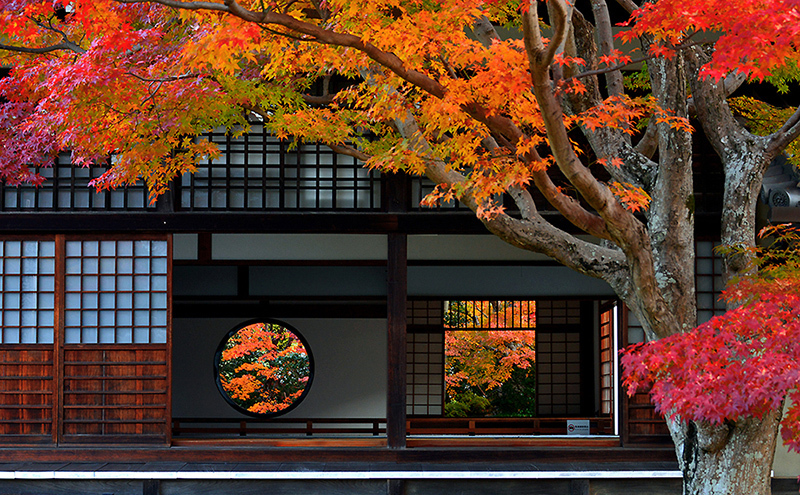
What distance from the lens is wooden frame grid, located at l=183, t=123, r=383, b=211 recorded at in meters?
7.08

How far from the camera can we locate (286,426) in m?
10.4

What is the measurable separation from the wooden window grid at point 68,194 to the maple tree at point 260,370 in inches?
167

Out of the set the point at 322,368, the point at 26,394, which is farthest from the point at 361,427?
the point at 26,394

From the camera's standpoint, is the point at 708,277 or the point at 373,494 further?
the point at 708,277

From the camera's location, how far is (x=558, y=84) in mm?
4305

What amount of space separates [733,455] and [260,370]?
7510mm

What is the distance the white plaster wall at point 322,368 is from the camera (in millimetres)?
10188

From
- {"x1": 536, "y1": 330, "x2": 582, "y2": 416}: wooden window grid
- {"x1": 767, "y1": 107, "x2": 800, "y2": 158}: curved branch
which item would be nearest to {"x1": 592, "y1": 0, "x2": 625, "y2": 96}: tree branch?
{"x1": 767, "y1": 107, "x2": 800, "y2": 158}: curved branch

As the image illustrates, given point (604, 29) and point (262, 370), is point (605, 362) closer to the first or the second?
point (262, 370)

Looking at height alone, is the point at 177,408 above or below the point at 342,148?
below

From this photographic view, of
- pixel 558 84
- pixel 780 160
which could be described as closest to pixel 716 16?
pixel 558 84

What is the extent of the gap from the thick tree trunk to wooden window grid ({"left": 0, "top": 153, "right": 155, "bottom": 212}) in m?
5.05

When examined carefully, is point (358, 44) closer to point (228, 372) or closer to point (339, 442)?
point (339, 442)

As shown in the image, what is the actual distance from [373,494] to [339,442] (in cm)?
78
